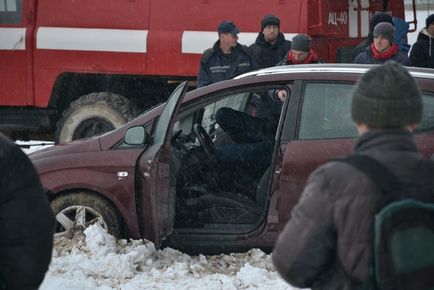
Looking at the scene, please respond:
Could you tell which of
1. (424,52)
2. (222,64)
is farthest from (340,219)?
(424,52)

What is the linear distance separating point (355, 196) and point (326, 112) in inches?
145

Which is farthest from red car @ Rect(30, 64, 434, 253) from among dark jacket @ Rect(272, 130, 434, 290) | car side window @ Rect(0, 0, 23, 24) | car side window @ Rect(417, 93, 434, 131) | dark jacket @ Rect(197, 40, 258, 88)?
car side window @ Rect(0, 0, 23, 24)

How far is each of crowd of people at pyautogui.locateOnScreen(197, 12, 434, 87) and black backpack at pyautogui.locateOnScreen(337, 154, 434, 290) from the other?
578cm

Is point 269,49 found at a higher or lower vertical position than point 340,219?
higher

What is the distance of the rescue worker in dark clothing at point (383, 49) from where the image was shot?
8.48 m

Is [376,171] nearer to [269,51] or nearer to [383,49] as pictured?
[383,49]

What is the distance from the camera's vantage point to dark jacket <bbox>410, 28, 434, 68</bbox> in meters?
9.78

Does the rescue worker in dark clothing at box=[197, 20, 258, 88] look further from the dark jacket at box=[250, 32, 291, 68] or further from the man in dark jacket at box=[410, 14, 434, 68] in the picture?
the man in dark jacket at box=[410, 14, 434, 68]

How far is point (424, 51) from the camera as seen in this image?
9.80m

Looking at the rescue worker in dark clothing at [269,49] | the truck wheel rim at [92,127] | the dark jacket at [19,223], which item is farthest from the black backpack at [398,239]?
the truck wheel rim at [92,127]

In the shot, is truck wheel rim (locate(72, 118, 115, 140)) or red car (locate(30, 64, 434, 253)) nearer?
red car (locate(30, 64, 434, 253))

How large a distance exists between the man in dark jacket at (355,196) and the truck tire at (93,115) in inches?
314

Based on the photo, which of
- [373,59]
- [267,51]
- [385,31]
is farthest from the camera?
[267,51]

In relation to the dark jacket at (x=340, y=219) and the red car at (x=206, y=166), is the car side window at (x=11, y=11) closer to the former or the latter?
the red car at (x=206, y=166)
